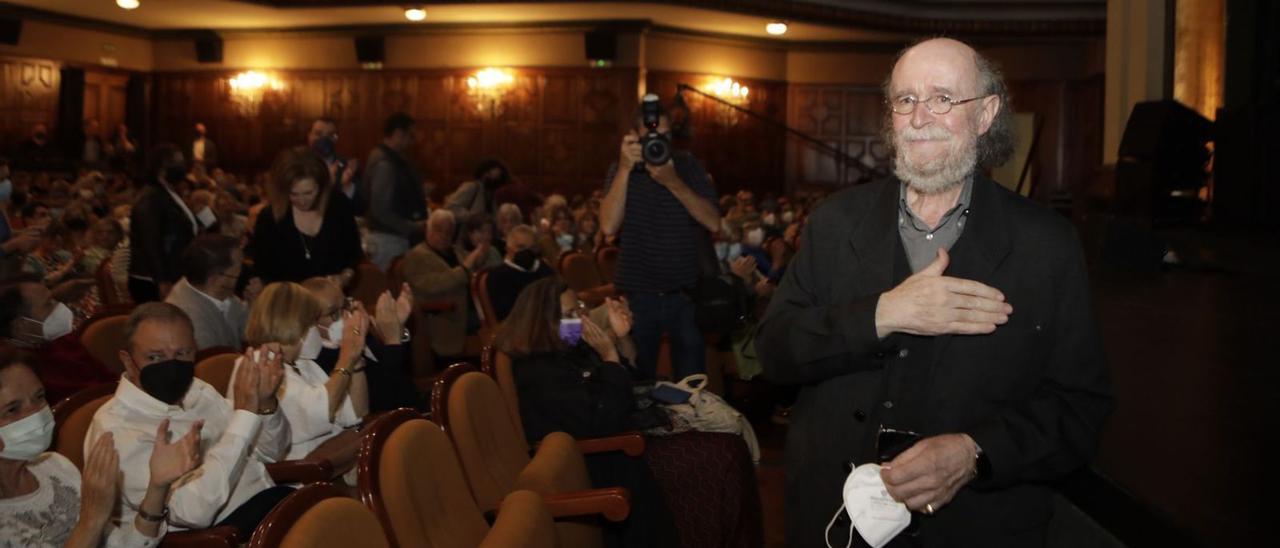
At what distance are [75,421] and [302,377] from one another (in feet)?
2.64

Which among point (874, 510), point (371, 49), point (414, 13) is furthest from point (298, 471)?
point (371, 49)

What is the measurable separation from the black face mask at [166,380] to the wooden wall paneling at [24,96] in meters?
15.9

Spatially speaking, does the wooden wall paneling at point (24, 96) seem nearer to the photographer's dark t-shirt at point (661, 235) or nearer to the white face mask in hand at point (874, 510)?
the photographer's dark t-shirt at point (661, 235)

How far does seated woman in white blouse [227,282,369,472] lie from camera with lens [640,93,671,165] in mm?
1367

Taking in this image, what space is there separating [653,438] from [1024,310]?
2.69 metres

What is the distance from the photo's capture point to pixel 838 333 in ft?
6.00

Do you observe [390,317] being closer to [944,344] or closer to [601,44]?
[944,344]

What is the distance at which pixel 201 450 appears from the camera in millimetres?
3219

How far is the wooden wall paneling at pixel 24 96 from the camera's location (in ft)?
55.4

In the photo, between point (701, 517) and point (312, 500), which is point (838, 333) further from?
point (701, 517)

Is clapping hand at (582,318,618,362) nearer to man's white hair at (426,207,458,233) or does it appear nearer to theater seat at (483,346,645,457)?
theater seat at (483,346,645,457)

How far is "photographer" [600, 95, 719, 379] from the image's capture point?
15.9 ft

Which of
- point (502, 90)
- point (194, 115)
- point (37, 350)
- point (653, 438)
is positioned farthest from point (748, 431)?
point (194, 115)

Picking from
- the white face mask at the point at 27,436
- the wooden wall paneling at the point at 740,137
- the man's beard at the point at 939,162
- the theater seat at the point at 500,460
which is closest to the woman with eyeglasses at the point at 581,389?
the theater seat at the point at 500,460
